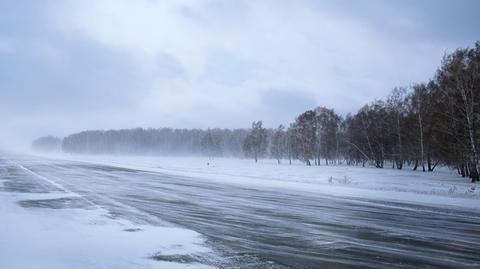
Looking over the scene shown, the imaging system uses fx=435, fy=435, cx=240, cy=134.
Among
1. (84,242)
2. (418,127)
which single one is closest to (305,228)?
(84,242)

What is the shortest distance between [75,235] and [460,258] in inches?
322

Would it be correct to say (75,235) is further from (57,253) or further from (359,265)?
(359,265)

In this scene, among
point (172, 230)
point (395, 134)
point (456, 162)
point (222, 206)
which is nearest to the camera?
point (172, 230)

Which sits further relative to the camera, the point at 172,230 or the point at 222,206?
the point at 222,206

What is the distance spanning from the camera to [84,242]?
361 inches

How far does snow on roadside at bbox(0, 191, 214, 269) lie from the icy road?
0.36 meters

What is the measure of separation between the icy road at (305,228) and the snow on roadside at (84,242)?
36 centimetres

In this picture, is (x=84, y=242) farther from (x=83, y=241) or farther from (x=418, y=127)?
(x=418, y=127)

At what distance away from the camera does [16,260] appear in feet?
24.8

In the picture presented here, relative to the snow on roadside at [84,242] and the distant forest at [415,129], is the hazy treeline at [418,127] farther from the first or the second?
the snow on roadside at [84,242]

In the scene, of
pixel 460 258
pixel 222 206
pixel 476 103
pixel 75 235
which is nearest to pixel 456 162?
pixel 476 103

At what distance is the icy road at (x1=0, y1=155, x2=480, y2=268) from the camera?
26.3 feet

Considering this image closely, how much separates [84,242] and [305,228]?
5.59 m

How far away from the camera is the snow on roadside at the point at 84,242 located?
7.50m
